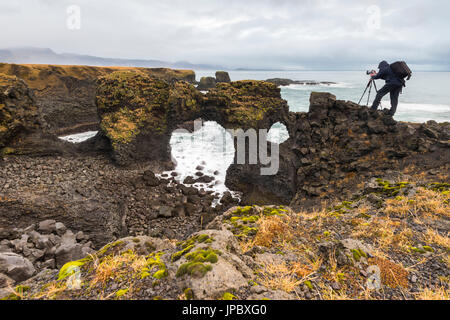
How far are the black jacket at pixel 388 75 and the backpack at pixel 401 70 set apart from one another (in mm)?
175

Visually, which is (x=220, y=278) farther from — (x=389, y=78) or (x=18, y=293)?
(x=389, y=78)

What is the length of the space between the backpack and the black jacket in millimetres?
175

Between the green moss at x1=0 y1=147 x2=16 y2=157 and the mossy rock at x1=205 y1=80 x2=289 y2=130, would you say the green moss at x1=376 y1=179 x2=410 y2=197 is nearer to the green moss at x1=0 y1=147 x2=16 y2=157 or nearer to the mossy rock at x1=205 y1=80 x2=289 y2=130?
the mossy rock at x1=205 y1=80 x2=289 y2=130

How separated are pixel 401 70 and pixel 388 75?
65cm

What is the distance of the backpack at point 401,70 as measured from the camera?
42.1 feet

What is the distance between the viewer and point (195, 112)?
976 inches

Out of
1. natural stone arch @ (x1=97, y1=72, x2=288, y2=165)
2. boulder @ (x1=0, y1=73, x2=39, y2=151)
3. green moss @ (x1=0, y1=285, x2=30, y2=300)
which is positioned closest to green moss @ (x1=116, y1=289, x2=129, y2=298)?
green moss @ (x1=0, y1=285, x2=30, y2=300)

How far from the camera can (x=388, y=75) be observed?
43.7 feet

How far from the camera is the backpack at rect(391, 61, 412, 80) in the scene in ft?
42.1

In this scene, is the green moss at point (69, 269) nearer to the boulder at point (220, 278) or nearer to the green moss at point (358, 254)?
the boulder at point (220, 278)

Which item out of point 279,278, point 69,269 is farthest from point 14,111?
point 279,278

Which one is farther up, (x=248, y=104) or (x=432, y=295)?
(x=248, y=104)
